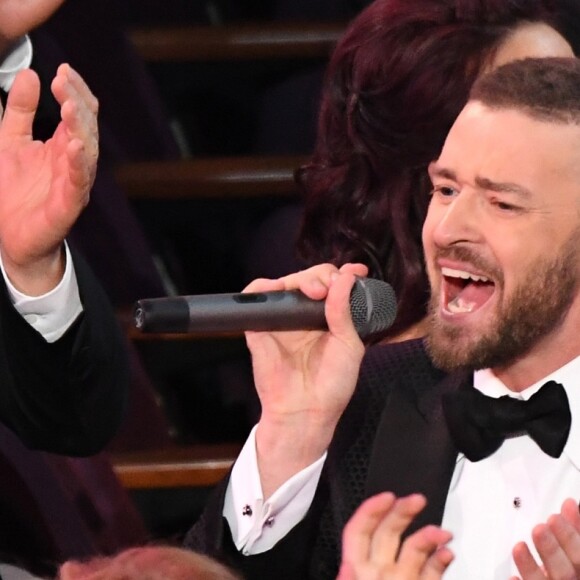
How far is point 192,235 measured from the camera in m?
2.03

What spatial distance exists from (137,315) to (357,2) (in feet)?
3.82

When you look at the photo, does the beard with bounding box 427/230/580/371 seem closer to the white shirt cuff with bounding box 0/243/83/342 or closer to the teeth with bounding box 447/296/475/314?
the teeth with bounding box 447/296/475/314

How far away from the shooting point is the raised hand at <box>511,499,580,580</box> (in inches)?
41.4

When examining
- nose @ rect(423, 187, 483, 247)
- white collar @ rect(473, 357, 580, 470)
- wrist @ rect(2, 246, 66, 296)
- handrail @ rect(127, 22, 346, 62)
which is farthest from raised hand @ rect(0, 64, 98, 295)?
handrail @ rect(127, 22, 346, 62)

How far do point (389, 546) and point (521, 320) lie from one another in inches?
11.2

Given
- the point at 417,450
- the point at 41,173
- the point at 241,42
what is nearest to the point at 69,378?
the point at 41,173

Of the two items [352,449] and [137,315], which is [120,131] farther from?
[137,315]

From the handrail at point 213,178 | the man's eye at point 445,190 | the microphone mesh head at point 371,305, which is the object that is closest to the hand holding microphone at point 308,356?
the microphone mesh head at point 371,305

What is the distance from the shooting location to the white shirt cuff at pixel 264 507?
1.32 metres

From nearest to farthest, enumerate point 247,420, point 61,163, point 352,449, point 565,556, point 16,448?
point 565,556 → point 61,163 → point 352,449 → point 16,448 → point 247,420

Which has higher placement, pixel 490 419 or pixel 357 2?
pixel 490 419

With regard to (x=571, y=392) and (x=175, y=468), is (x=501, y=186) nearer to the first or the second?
(x=571, y=392)

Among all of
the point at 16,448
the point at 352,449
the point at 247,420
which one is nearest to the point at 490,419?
the point at 352,449

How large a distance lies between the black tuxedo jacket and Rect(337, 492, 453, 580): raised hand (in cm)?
24
